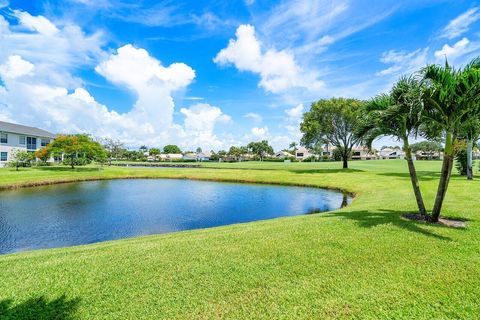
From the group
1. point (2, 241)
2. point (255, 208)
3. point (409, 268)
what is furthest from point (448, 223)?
point (2, 241)

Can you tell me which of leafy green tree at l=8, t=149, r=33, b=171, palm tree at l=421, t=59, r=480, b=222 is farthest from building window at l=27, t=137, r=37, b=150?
palm tree at l=421, t=59, r=480, b=222

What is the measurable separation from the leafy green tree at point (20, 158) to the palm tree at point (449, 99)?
5153 cm

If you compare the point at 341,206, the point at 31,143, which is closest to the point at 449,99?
the point at 341,206

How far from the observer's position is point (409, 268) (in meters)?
5.72

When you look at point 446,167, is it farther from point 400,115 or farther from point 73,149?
point 73,149

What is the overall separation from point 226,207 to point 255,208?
7.23ft

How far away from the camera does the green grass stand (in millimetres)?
4512

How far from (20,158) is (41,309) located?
4834 centimetres

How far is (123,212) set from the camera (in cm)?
1739

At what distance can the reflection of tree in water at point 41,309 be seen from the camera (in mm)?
4453

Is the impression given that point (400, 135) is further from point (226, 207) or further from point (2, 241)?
point (2, 241)

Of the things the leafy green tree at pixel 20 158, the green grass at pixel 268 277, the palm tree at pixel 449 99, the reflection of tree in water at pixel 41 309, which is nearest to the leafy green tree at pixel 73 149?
the leafy green tree at pixel 20 158

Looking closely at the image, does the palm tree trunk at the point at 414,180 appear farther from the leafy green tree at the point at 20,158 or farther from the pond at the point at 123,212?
the leafy green tree at the point at 20,158


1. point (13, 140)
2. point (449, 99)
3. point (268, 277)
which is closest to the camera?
point (268, 277)
